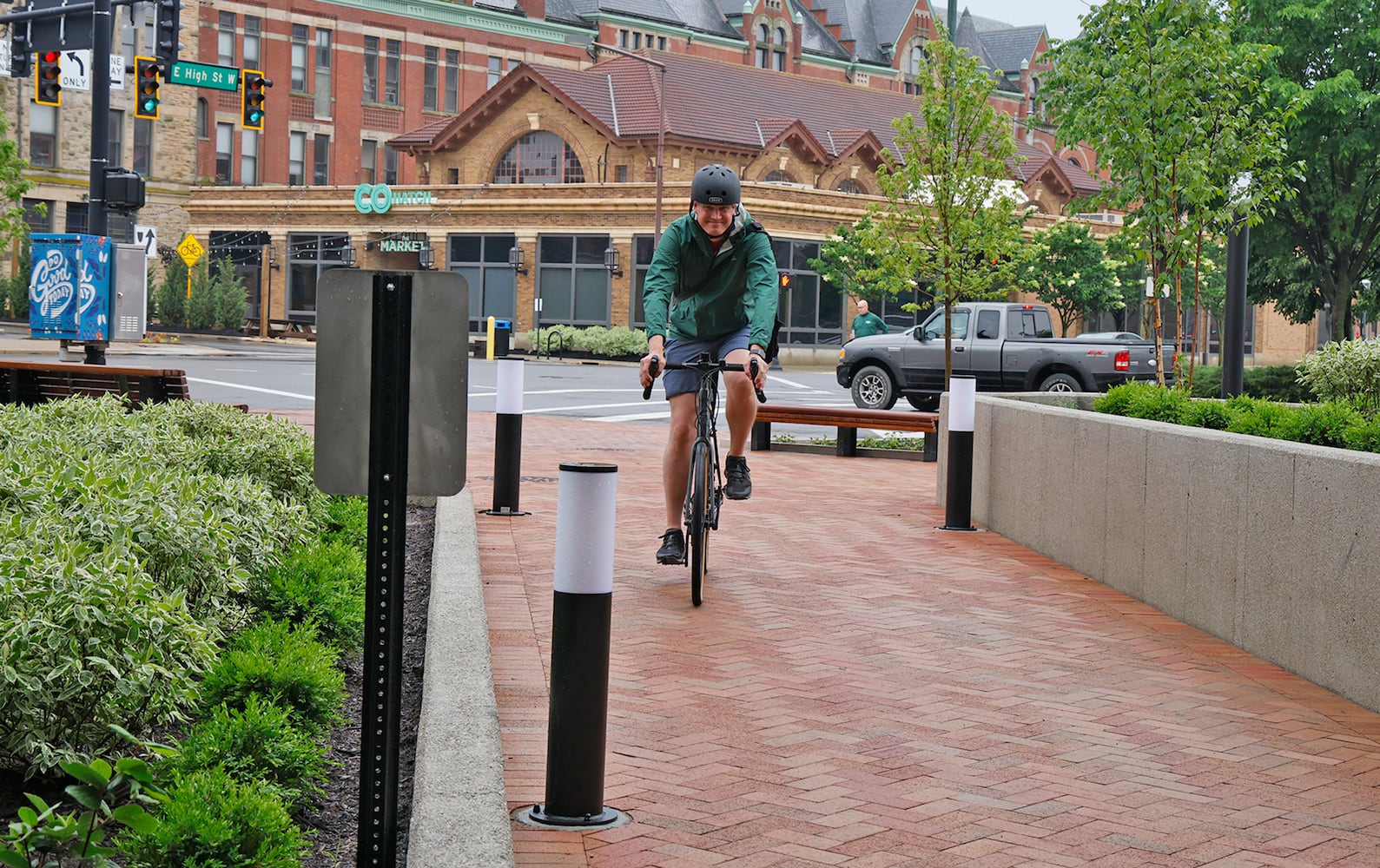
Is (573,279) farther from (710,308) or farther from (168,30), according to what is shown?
(710,308)

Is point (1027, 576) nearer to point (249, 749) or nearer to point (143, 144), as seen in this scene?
point (249, 749)

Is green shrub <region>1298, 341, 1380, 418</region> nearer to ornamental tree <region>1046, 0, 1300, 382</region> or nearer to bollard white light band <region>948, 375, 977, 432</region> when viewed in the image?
bollard white light band <region>948, 375, 977, 432</region>

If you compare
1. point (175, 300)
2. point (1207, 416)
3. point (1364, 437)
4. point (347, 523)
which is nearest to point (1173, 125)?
point (1207, 416)

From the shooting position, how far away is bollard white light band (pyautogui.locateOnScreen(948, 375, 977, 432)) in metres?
10.3

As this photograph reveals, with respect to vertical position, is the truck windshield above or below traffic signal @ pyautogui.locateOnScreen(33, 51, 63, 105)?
below

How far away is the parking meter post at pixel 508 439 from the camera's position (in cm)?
1032

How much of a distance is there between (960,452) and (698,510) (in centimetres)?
347

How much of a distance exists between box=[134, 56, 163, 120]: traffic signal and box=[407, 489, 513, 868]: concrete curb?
18.9m

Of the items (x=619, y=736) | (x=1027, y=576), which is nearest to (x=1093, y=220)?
(x=1027, y=576)

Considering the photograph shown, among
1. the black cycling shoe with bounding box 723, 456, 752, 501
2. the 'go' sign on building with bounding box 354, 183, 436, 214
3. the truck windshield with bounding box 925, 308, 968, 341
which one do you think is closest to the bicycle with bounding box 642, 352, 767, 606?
the black cycling shoe with bounding box 723, 456, 752, 501

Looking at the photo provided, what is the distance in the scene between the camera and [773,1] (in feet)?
269

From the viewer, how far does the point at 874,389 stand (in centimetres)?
2592

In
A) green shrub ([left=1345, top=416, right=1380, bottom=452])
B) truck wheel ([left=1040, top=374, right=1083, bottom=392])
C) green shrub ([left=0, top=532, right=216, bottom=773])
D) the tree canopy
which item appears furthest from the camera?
the tree canopy

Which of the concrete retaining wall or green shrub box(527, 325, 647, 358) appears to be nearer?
the concrete retaining wall
